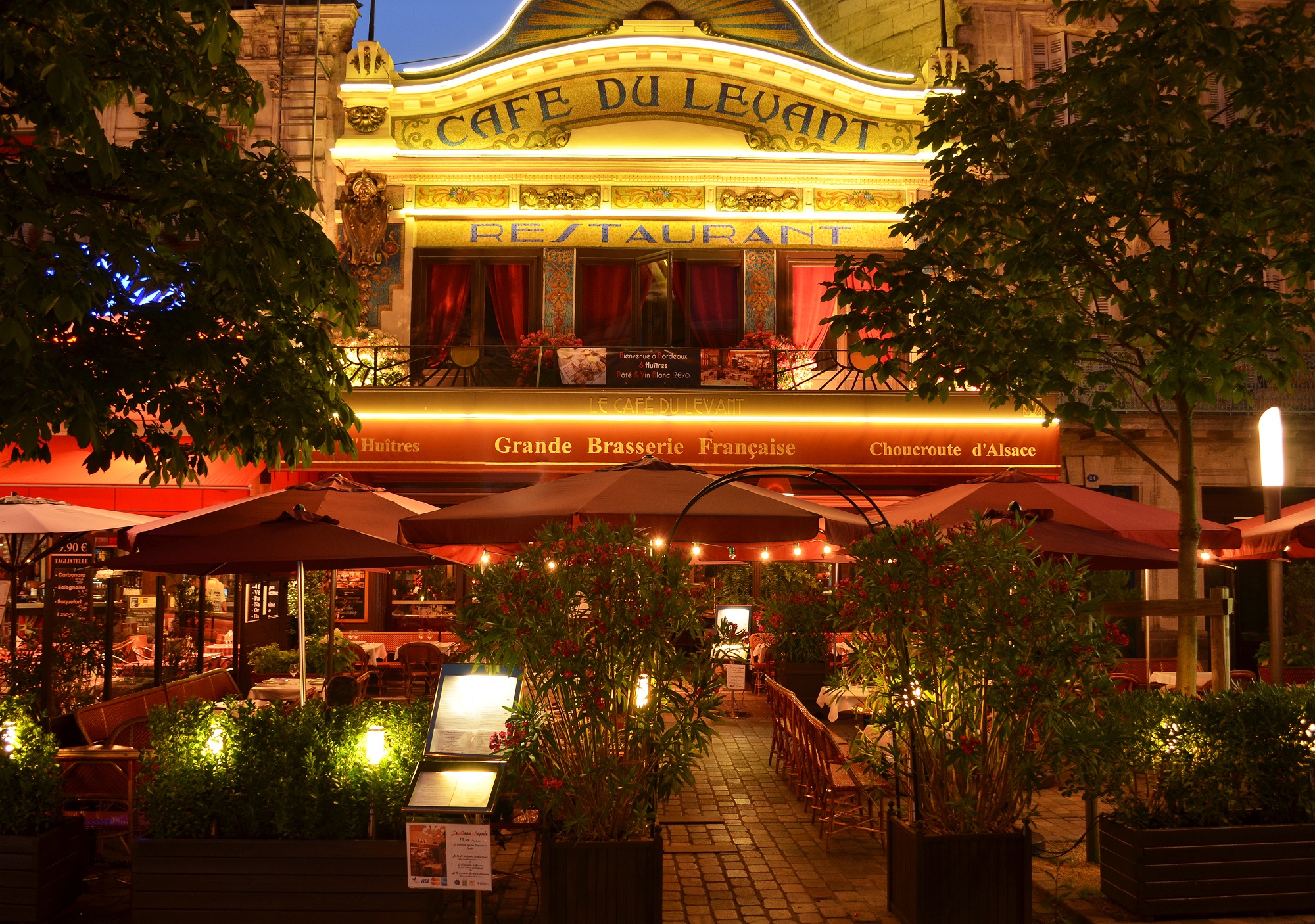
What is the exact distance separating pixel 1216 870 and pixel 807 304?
42.3 ft

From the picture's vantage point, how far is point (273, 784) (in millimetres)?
5801

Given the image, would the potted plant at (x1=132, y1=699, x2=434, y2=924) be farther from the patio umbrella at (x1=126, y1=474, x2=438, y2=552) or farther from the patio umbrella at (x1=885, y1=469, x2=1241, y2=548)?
the patio umbrella at (x1=885, y1=469, x2=1241, y2=548)

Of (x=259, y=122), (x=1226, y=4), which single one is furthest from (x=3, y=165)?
(x=259, y=122)

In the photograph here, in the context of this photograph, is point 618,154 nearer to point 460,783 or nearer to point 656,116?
point 656,116

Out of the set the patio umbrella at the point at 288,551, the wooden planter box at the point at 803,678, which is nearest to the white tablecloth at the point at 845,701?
the wooden planter box at the point at 803,678

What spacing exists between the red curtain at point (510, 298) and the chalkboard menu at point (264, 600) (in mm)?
5914

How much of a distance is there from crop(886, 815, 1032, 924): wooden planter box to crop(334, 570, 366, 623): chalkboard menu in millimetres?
13239

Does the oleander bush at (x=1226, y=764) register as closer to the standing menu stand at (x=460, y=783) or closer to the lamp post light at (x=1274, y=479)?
the lamp post light at (x=1274, y=479)

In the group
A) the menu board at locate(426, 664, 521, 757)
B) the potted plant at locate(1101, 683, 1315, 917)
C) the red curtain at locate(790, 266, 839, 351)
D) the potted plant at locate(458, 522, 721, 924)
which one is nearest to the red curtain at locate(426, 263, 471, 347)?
the red curtain at locate(790, 266, 839, 351)

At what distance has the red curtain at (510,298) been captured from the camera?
17906 millimetres

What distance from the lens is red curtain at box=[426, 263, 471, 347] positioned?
17.9 metres

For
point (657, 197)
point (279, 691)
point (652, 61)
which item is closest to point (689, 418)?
point (657, 197)

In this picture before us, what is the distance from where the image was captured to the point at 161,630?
35.1ft

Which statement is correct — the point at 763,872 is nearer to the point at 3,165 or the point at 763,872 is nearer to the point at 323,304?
the point at 323,304
